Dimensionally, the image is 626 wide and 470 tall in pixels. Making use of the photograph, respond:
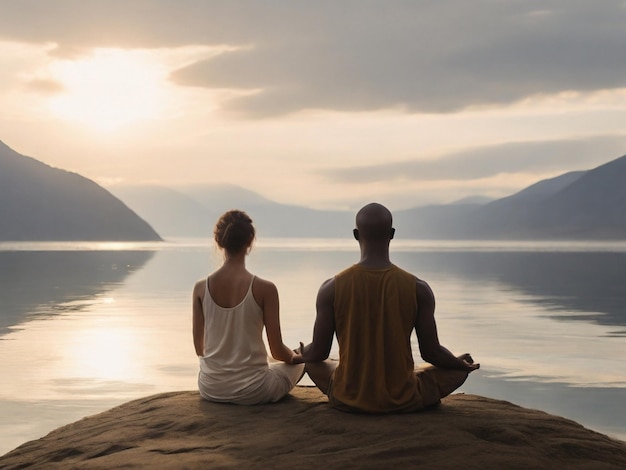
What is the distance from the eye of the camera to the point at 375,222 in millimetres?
6062

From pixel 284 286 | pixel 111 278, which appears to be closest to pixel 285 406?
pixel 284 286

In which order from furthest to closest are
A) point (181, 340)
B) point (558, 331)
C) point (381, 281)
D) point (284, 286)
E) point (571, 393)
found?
point (284, 286) < point (558, 331) < point (181, 340) < point (571, 393) < point (381, 281)

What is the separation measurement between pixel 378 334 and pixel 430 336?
0.40m

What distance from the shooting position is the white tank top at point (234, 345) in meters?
6.64

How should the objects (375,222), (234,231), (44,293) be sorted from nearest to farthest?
(375,222) → (234,231) → (44,293)

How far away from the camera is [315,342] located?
6.44 metres

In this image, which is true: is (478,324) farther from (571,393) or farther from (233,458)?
(233,458)

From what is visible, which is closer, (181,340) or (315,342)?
(315,342)

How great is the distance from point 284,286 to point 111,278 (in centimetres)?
1086

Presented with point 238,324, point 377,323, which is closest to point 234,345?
point 238,324

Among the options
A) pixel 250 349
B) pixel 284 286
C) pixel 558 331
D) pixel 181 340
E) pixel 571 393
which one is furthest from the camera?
pixel 284 286

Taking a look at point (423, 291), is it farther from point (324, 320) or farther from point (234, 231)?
point (234, 231)

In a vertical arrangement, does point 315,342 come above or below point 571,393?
above

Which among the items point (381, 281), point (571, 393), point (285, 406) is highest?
point (381, 281)
